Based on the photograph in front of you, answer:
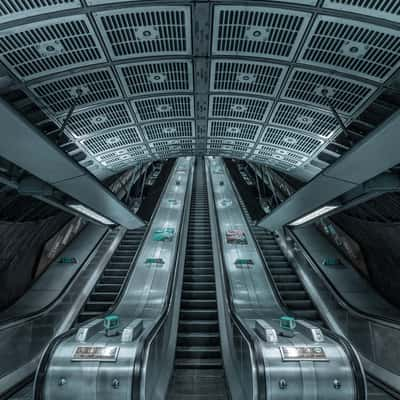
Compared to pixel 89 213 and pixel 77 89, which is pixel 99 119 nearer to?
pixel 77 89

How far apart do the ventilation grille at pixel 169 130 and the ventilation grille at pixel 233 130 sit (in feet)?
1.20

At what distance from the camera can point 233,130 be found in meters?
4.77

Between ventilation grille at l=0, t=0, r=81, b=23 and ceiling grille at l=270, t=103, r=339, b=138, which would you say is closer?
ventilation grille at l=0, t=0, r=81, b=23

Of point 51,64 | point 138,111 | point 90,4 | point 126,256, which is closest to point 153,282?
point 126,256

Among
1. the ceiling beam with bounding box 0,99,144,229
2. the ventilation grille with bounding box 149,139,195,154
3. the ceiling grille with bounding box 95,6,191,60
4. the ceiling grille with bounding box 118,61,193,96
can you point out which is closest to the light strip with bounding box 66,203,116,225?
the ceiling beam with bounding box 0,99,144,229

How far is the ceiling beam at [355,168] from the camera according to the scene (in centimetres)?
252

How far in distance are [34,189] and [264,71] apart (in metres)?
3.52

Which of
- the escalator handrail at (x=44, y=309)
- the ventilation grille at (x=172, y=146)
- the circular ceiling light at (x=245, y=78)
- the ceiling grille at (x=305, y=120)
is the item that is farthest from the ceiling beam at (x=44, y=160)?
the ceiling grille at (x=305, y=120)

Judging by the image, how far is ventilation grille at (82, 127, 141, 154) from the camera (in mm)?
4520

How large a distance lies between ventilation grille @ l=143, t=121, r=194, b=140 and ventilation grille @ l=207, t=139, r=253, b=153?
59 cm

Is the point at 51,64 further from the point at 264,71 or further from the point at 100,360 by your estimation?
the point at 100,360

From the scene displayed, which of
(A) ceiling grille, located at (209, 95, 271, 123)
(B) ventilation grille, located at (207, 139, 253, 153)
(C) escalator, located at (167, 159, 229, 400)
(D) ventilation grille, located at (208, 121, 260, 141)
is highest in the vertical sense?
(B) ventilation grille, located at (207, 139, 253, 153)

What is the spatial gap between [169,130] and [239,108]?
1.30 meters

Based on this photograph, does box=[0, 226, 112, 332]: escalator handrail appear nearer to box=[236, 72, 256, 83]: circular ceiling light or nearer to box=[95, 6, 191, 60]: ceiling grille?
box=[95, 6, 191, 60]: ceiling grille
